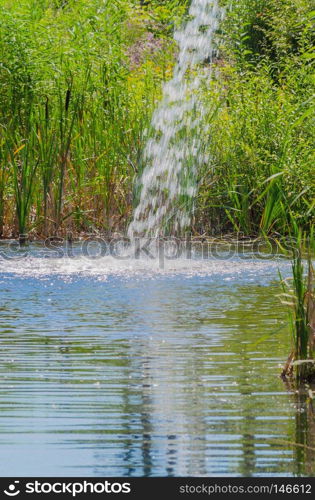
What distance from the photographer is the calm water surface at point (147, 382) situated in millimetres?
4023

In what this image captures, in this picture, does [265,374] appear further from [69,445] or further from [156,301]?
[156,301]

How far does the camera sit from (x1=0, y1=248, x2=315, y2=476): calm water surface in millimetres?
4023

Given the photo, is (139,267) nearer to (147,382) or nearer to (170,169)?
(170,169)

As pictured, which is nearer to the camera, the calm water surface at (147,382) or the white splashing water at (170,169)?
the calm water surface at (147,382)

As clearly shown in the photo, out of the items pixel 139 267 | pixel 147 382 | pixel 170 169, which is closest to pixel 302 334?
pixel 147 382

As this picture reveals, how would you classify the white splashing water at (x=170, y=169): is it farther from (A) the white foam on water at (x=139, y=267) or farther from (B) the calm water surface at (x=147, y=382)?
(B) the calm water surface at (x=147, y=382)

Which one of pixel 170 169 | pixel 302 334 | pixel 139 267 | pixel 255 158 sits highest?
pixel 255 158

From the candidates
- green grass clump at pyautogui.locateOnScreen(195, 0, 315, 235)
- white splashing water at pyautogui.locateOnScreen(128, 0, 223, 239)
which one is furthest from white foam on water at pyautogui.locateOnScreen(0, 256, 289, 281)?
green grass clump at pyautogui.locateOnScreen(195, 0, 315, 235)

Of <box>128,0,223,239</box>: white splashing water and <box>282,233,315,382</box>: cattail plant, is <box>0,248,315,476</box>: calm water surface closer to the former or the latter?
<box>282,233,315,382</box>: cattail plant

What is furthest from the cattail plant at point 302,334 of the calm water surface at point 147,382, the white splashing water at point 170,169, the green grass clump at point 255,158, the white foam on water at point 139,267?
the green grass clump at point 255,158

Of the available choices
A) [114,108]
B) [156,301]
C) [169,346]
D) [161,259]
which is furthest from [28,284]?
[114,108]

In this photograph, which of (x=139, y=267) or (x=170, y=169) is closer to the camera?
(x=139, y=267)

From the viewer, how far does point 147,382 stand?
17.7 ft

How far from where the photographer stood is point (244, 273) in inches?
410
